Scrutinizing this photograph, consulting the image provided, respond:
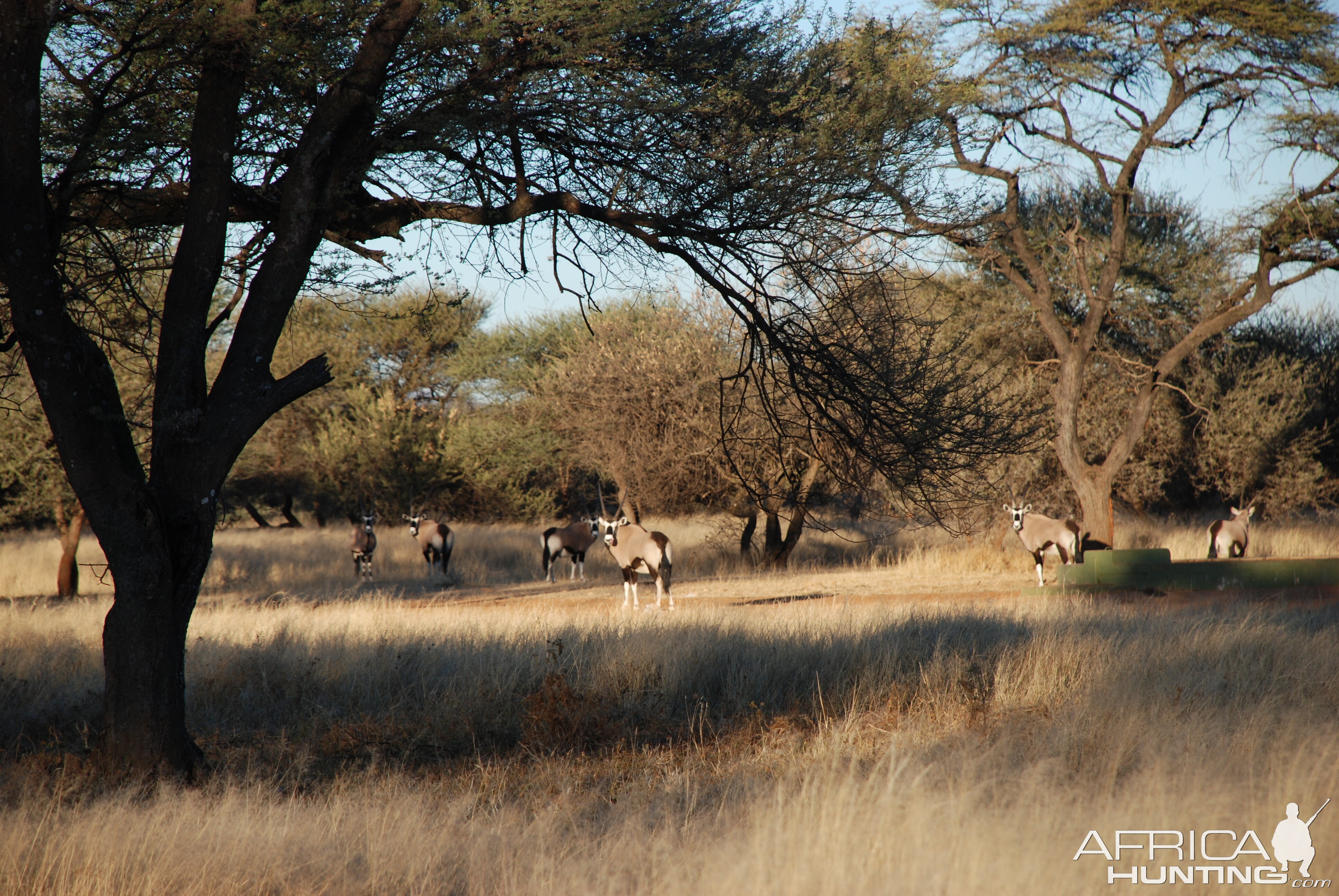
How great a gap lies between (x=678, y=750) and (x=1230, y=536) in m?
14.9

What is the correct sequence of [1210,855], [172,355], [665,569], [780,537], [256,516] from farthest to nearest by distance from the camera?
[256,516]
[780,537]
[665,569]
[172,355]
[1210,855]

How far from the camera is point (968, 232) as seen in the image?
8.69 m

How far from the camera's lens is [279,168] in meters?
7.28

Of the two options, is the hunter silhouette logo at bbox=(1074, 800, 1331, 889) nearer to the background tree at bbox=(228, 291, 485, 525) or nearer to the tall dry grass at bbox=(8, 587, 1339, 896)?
the tall dry grass at bbox=(8, 587, 1339, 896)

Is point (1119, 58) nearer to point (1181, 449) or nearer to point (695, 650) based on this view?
point (1181, 449)

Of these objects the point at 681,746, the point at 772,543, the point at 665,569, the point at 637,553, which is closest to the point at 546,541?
the point at 772,543

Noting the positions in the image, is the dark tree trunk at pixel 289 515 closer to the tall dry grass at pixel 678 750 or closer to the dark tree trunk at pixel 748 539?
the dark tree trunk at pixel 748 539

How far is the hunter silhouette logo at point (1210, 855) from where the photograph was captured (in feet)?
11.7

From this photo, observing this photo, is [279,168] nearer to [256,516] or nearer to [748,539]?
[748,539]

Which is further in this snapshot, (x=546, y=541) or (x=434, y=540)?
(x=434, y=540)

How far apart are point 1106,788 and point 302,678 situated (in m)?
6.45

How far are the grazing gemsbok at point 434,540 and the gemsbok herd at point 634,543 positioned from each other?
18mm

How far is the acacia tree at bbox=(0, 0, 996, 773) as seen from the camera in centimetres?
541

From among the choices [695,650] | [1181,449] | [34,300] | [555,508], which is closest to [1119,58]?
[1181,449]
